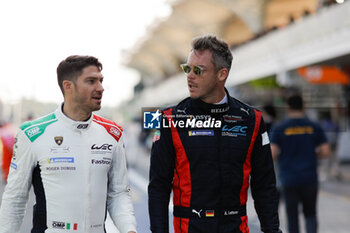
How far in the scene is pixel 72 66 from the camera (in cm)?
286

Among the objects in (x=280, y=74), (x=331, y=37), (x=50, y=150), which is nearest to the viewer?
(x=50, y=150)

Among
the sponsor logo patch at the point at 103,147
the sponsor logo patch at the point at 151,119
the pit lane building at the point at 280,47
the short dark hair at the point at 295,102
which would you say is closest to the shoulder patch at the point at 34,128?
the sponsor logo patch at the point at 103,147

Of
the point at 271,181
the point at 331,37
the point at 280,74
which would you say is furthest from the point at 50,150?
the point at 280,74

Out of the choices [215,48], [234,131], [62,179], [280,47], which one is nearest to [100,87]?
[62,179]

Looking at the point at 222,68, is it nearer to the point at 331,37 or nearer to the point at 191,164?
the point at 191,164

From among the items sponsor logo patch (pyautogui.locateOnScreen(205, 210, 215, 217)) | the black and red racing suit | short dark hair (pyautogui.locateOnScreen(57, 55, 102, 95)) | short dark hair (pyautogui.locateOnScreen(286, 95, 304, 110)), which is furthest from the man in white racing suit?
short dark hair (pyautogui.locateOnScreen(286, 95, 304, 110))

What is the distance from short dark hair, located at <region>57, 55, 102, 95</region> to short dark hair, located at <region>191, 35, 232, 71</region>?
24.5 inches

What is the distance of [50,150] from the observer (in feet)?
9.12

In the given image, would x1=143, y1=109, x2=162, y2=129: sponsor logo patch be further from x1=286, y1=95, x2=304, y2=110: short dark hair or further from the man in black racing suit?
x1=286, y1=95, x2=304, y2=110: short dark hair

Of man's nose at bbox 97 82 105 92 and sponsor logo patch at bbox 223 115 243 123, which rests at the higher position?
man's nose at bbox 97 82 105 92

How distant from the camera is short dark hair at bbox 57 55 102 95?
286cm

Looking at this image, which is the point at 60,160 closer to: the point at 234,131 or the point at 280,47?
the point at 234,131

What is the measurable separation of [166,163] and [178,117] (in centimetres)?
28

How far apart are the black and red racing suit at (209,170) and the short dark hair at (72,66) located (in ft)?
1.76
